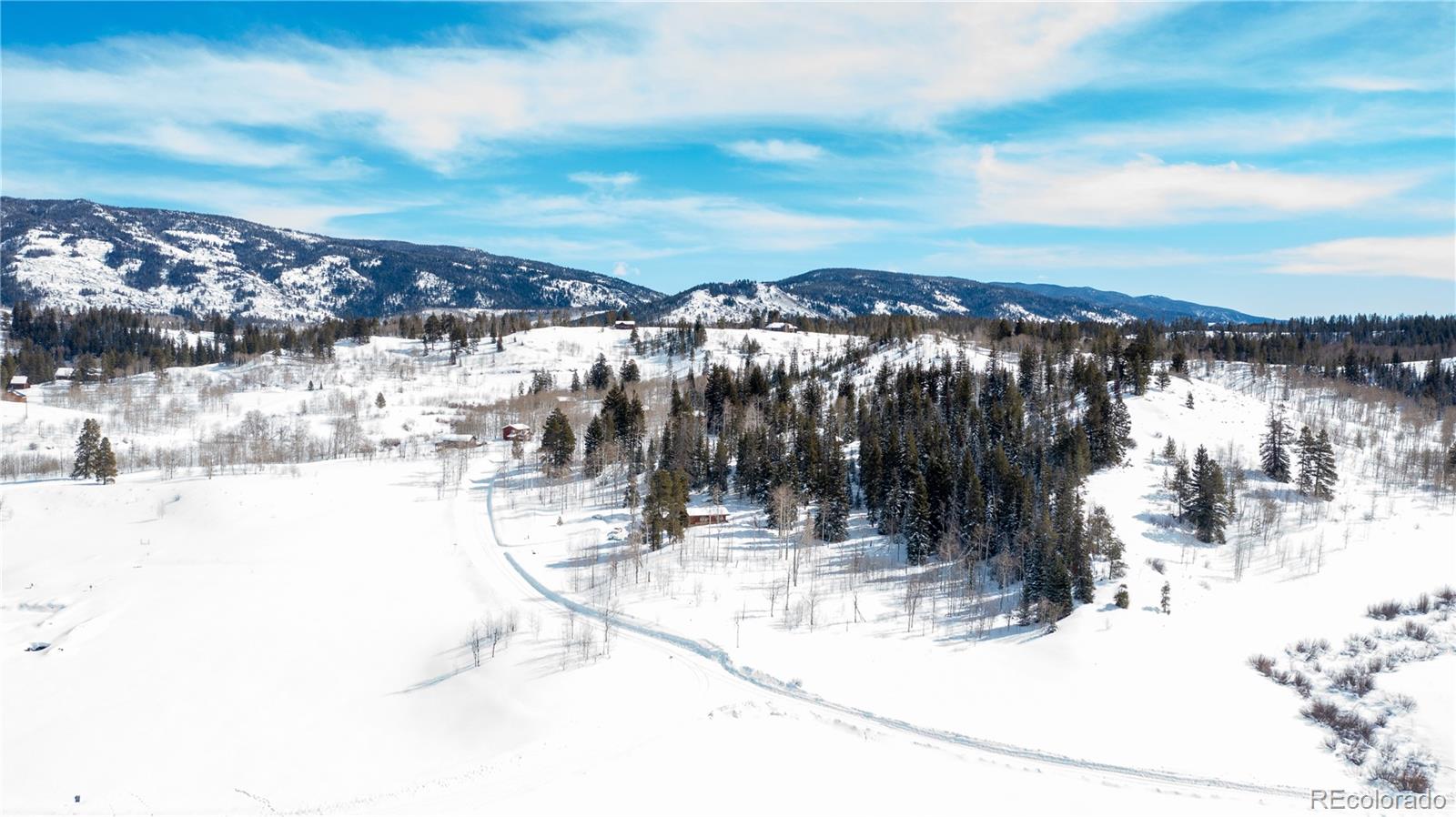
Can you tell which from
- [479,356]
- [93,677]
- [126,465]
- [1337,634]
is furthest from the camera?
[479,356]

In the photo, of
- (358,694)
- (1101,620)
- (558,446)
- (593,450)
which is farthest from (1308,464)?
(358,694)

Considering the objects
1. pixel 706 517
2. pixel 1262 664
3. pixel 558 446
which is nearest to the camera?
pixel 1262 664

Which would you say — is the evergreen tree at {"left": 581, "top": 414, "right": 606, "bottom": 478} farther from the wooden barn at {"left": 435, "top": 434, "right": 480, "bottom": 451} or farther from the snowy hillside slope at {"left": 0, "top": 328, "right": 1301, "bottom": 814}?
the wooden barn at {"left": 435, "top": 434, "right": 480, "bottom": 451}

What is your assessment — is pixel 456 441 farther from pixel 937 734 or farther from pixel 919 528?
pixel 937 734

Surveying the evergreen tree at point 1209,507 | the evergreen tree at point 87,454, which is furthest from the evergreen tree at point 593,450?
the evergreen tree at point 1209,507

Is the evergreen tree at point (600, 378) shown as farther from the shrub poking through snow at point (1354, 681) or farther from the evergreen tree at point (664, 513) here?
the shrub poking through snow at point (1354, 681)

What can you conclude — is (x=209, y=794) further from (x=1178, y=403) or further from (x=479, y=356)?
(x=479, y=356)

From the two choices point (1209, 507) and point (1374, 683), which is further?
point (1209, 507)

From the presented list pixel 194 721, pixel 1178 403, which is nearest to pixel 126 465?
pixel 194 721
